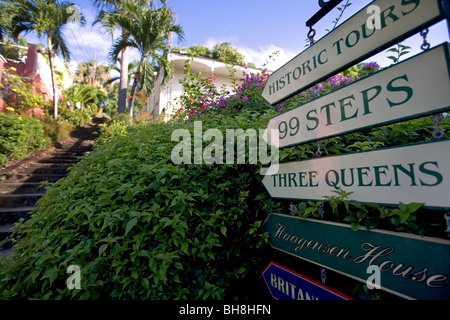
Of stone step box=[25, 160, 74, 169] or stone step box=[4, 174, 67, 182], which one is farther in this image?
stone step box=[25, 160, 74, 169]

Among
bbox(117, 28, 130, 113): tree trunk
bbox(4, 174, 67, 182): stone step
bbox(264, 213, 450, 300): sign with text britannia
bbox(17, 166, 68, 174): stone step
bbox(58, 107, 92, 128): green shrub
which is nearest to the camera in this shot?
bbox(264, 213, 450, 300): sign with text britannia

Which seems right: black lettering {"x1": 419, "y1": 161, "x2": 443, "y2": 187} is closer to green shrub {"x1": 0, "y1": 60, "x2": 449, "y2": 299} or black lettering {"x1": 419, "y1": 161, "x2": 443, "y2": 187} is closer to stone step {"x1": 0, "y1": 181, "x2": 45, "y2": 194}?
green shrub {"x1": 0, "y1": 60, "x2": 449, "y2": 299}

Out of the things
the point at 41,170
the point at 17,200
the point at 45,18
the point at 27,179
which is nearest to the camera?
the point at 17,200

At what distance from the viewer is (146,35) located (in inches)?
368

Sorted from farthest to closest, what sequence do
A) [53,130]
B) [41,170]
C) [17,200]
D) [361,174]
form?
[53,130] < [41,170] < [17,200] < [361,174]

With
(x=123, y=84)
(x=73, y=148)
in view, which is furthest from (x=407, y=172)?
(x=123, y=84)

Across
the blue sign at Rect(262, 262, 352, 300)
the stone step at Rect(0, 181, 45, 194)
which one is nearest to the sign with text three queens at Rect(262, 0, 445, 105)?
the blue sign at Rect(262, 262, 352, 300)

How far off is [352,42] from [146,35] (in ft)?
33.7

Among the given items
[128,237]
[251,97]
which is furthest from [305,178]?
[251,97]

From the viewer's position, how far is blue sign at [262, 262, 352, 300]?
100 centimetres

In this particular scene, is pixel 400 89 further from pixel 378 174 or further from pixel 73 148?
pixel 73 148

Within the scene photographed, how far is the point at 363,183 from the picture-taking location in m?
1.00

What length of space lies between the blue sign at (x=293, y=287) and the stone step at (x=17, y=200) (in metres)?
5.03
